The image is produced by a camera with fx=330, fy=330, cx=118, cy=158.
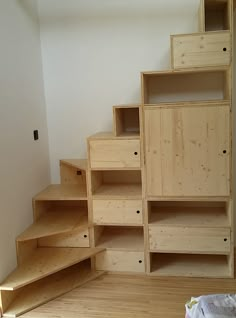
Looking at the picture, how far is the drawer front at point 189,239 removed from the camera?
2688mm

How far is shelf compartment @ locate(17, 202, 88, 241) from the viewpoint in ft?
9.10

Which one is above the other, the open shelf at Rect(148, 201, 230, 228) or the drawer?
the drawer

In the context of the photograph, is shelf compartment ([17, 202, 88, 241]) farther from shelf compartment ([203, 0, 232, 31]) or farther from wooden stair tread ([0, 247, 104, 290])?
shelf compartment ([203, 0, 232, 31])

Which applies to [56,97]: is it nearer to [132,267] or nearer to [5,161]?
[5,161]

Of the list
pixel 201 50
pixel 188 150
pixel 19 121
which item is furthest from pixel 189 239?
pixel 19 121

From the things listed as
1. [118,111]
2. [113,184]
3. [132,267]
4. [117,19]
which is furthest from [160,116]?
[132,267]

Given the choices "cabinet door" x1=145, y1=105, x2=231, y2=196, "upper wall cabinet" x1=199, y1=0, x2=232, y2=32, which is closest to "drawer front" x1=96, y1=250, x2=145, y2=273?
"cabinet door" x1=145, y1=105, x2=231, y2=196

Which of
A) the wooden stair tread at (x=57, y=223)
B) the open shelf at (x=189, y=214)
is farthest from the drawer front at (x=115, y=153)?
the wooden stair tread at (x=57, y=223)

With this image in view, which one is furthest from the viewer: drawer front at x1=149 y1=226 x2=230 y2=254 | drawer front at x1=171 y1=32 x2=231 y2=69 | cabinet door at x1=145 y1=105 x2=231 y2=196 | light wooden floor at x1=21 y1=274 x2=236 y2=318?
drawer front at x1=149 y1=226 x2=230 y2=254

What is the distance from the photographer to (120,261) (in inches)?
113

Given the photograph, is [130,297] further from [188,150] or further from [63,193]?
[188,150]

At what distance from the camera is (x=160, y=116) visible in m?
2.63

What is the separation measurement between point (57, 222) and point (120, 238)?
60 centimetres

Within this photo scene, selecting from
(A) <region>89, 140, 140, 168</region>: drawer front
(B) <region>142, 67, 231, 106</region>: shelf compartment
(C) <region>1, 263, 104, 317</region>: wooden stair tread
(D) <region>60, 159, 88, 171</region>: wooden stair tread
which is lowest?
(C) <region>1, 263, 104, 317</region>: wooden stair tread
